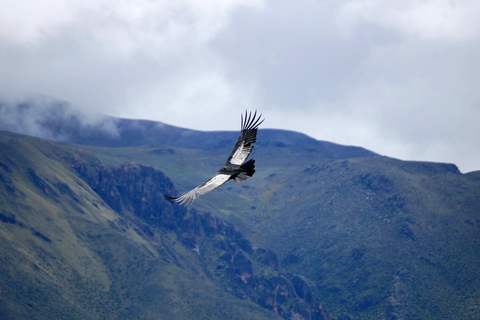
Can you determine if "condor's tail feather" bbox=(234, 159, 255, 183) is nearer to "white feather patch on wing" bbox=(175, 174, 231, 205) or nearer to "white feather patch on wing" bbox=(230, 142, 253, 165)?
"white feather patch on wing" bbox=(175, 174, 231, 205)

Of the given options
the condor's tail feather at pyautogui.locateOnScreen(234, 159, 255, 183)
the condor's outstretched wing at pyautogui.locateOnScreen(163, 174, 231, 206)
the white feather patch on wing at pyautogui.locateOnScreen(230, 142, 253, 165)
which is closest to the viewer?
the condor's outstretched wing at pyautogui.locateOnScreen(163, 174, 231, 206)

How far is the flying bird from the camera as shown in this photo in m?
47.3

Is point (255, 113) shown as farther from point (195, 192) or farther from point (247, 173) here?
point (195, 192)

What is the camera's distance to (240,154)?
175 feet

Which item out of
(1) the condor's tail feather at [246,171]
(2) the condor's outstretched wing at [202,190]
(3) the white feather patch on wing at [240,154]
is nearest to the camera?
(2) the condor's outstretched wing at [202,190]

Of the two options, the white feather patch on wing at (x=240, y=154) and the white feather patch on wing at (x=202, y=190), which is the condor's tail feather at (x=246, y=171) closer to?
the white feather patch on wing at (x=202, y=190)

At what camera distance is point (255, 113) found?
54781 millimetres

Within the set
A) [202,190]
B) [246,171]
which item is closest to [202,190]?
[202,190]

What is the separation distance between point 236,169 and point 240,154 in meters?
2.69

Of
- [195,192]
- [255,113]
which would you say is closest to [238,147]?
[255,113]

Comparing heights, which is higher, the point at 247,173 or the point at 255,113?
the point at 255,113

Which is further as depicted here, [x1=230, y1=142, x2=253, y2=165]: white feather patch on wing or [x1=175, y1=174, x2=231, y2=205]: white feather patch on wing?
[x1=230, y1=142, x2=253, y2=165]: white feather patch on wing

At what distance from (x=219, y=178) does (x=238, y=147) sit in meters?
5.55

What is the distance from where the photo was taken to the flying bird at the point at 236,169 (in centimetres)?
4728
